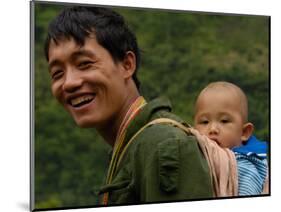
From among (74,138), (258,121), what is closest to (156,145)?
(74,138)

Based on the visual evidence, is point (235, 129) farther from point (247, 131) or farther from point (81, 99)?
point (81, 99)

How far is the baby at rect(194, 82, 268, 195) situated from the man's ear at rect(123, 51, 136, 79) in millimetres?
587

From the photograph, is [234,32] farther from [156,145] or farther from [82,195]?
[82,195]

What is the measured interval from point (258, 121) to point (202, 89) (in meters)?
0.56

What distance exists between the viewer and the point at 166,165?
5211mm

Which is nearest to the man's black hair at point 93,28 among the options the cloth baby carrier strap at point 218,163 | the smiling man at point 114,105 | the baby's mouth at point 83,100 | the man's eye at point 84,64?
the smiling man at point 114,105

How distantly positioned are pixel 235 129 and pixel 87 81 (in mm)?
1205

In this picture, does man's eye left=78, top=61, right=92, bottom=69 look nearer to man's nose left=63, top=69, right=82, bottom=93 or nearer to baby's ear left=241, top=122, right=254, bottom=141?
man's nose left=63, top=69, right=82, bottom=93

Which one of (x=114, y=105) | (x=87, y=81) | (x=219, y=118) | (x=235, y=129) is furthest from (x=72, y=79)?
(x=235, y=129)

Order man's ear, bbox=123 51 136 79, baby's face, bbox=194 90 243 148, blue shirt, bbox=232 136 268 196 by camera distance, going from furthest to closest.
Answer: blue shirt, bbox=232 136 268 196 < baby's face, bbox=194 90 243 148 < man's ear, bbox=123 51 136 79

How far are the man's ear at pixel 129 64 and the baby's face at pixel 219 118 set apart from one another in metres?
0.59

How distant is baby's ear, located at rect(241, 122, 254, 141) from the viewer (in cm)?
589

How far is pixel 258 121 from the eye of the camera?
6.04 metres

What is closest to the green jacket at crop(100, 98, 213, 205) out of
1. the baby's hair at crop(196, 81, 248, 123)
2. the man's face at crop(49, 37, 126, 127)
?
the man's face at crop(49, 37, 126, 127)
